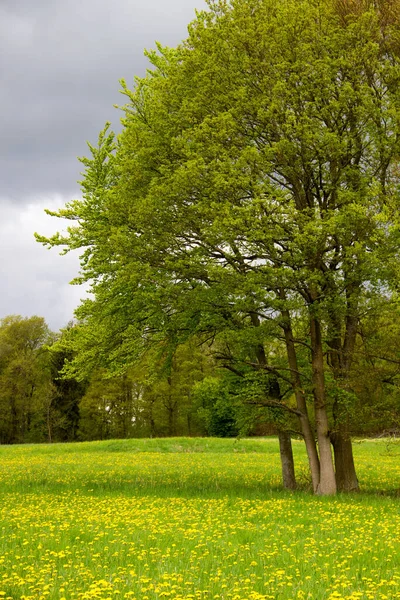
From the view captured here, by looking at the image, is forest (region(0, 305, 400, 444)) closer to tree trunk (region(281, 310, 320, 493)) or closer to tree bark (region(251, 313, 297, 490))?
tree bark (region(251, 313, 297, 490))

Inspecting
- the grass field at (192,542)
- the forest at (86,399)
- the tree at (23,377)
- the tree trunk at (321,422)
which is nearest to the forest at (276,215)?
the tree trunk at (321,422)

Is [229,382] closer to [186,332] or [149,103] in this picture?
[186,332]

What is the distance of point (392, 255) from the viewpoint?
14219mm

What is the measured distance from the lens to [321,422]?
54.1 feet

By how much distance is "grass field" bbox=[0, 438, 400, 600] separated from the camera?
7.14m

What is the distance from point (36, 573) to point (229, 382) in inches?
441

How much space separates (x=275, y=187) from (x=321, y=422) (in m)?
6.95

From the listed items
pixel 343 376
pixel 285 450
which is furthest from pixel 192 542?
pixel 285 450

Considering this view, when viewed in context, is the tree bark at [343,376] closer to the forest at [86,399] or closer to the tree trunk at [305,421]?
the tree trunk at [305,421]

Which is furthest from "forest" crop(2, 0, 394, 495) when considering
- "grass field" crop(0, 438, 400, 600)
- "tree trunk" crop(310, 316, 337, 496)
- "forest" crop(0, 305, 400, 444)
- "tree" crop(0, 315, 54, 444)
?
"tree" crop(0, 315, 54, 444)

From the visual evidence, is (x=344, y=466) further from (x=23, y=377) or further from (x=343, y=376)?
(x=23, y=377)

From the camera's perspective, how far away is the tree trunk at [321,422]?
635 inches

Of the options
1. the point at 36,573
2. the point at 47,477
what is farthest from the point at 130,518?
the point at 47,477

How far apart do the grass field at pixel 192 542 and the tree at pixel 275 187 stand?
361 centimetres
